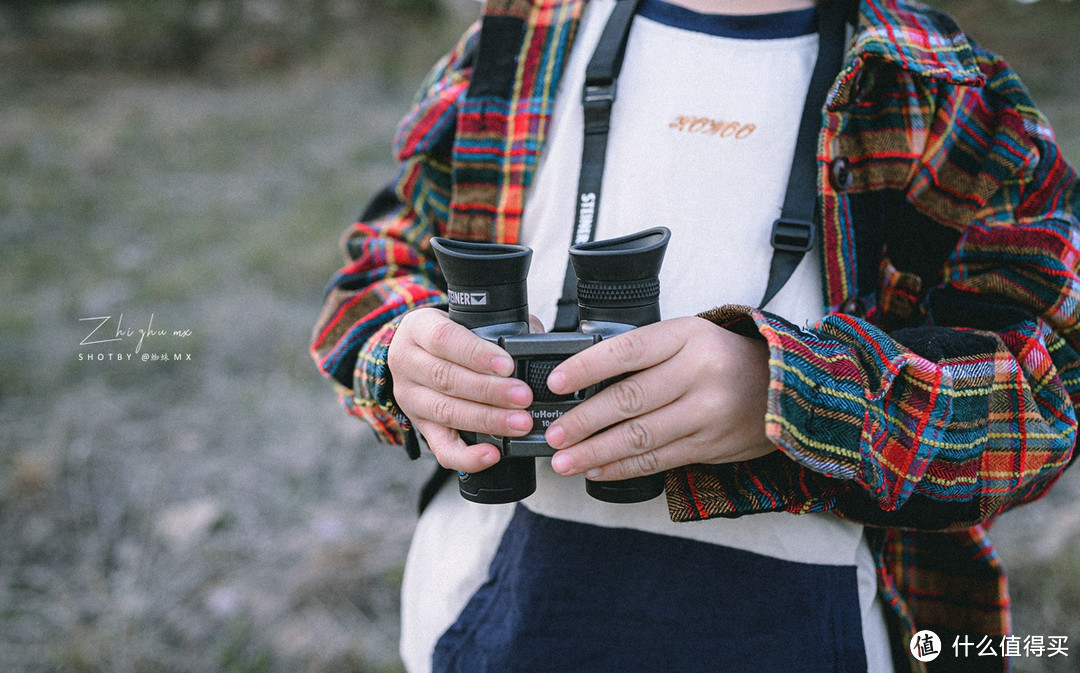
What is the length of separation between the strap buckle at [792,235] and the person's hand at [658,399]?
26 centimetres

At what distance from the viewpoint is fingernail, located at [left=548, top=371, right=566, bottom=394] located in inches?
33.7

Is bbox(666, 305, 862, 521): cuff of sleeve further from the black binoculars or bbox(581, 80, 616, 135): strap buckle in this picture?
bbox(581, 80, 616, 135): strap buckle

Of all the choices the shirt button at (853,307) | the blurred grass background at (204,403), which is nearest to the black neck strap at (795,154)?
the shirt button at (853,307)

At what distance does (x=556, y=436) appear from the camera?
879 millimetres

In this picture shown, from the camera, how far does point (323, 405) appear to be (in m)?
3.09

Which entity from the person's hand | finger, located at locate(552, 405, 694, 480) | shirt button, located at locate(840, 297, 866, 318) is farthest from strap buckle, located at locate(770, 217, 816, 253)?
finger, located at locate(552, 405, 694, 480)

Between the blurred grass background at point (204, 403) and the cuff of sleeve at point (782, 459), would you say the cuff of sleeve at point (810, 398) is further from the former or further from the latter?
the blurred grass background at point (204, 403)

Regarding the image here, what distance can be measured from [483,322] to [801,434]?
0.42m

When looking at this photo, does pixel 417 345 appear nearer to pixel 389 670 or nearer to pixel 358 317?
pixel 358 317

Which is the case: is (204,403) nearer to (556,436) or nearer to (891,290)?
(556,436)

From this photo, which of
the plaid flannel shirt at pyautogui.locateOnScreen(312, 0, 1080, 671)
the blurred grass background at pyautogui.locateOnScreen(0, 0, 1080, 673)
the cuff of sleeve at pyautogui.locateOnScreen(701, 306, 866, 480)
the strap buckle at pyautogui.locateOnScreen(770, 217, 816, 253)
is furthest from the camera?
the blurred grass background at pyautogui.locateOnScreen(0, 0, 1080, 673)

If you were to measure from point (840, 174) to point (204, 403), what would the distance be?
2.85m

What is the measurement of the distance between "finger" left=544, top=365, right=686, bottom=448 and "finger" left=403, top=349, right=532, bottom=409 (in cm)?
6

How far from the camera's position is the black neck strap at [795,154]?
1.08 meters
